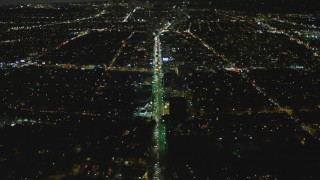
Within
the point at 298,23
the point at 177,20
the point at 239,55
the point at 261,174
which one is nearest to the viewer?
the point at 261,174

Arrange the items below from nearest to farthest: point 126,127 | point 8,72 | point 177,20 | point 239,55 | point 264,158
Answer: point 264,158 → point 126,127 → point 8,72 → point 239,55 → point 177,20

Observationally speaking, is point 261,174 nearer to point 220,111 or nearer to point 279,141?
point 279,141

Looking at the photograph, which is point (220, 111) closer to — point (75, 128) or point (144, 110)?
point (144, 110)

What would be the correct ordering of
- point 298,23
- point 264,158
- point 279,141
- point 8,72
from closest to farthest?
point 264,158
point 279,141
point 8,72
point 298,23

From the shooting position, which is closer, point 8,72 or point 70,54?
point 8,72

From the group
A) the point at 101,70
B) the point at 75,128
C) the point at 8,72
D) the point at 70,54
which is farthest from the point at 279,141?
the point at 70,54

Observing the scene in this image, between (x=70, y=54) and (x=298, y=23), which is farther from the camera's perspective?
(x=298, y=23)

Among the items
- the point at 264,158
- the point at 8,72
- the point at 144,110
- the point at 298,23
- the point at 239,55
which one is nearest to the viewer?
the point at 264,158

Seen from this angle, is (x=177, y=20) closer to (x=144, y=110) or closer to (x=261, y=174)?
(x=144, y=110)

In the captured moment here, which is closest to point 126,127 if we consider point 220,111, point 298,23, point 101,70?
point 220,111
